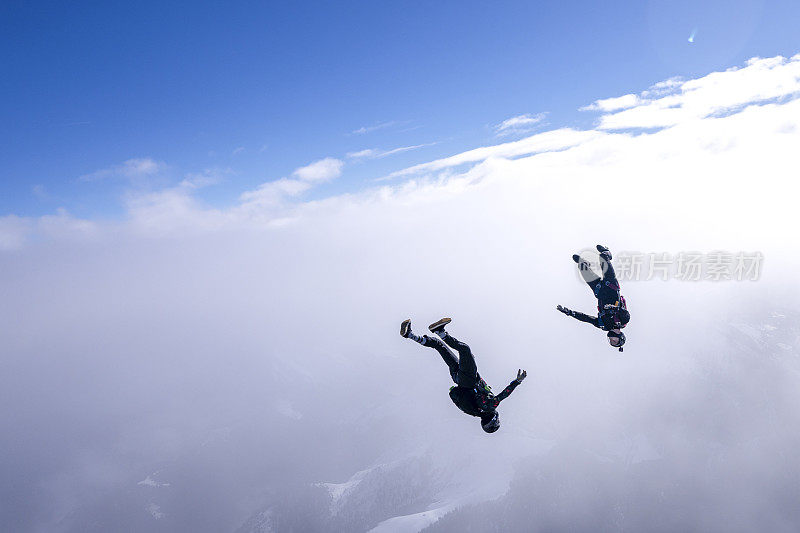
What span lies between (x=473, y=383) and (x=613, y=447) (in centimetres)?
21470

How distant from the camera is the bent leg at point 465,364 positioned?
12356 millimetres

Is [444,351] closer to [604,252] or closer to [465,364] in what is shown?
[465,364]

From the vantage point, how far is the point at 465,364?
43.3 ft

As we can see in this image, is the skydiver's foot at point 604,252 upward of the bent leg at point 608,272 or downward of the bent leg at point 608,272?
upward

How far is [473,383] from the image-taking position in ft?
45.3

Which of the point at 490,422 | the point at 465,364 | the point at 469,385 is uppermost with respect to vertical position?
the point at 465,364

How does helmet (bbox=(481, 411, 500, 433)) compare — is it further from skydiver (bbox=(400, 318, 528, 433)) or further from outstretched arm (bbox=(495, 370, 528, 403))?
outstretched arm (bbox=(495, 370, 528, 403))

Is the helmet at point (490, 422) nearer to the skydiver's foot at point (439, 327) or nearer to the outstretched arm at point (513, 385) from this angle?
the outstretched arm at point (513, 385)

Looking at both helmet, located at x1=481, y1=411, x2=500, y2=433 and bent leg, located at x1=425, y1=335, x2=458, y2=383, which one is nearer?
bent leg, located at x1=425, y1=335, x2=458, y2=383

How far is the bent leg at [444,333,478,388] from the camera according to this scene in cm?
1236

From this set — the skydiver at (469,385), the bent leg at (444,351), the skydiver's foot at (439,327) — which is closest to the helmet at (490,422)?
the skydiver at (469,385)

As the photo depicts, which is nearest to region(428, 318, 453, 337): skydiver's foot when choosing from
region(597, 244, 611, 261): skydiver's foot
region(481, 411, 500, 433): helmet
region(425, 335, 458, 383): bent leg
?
region(425, 335, 458, 383): bent leg

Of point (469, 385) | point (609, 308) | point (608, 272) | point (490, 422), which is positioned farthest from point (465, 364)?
point (608, 272)

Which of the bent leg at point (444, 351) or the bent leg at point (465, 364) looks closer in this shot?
the bent leg at point (444, 351)
